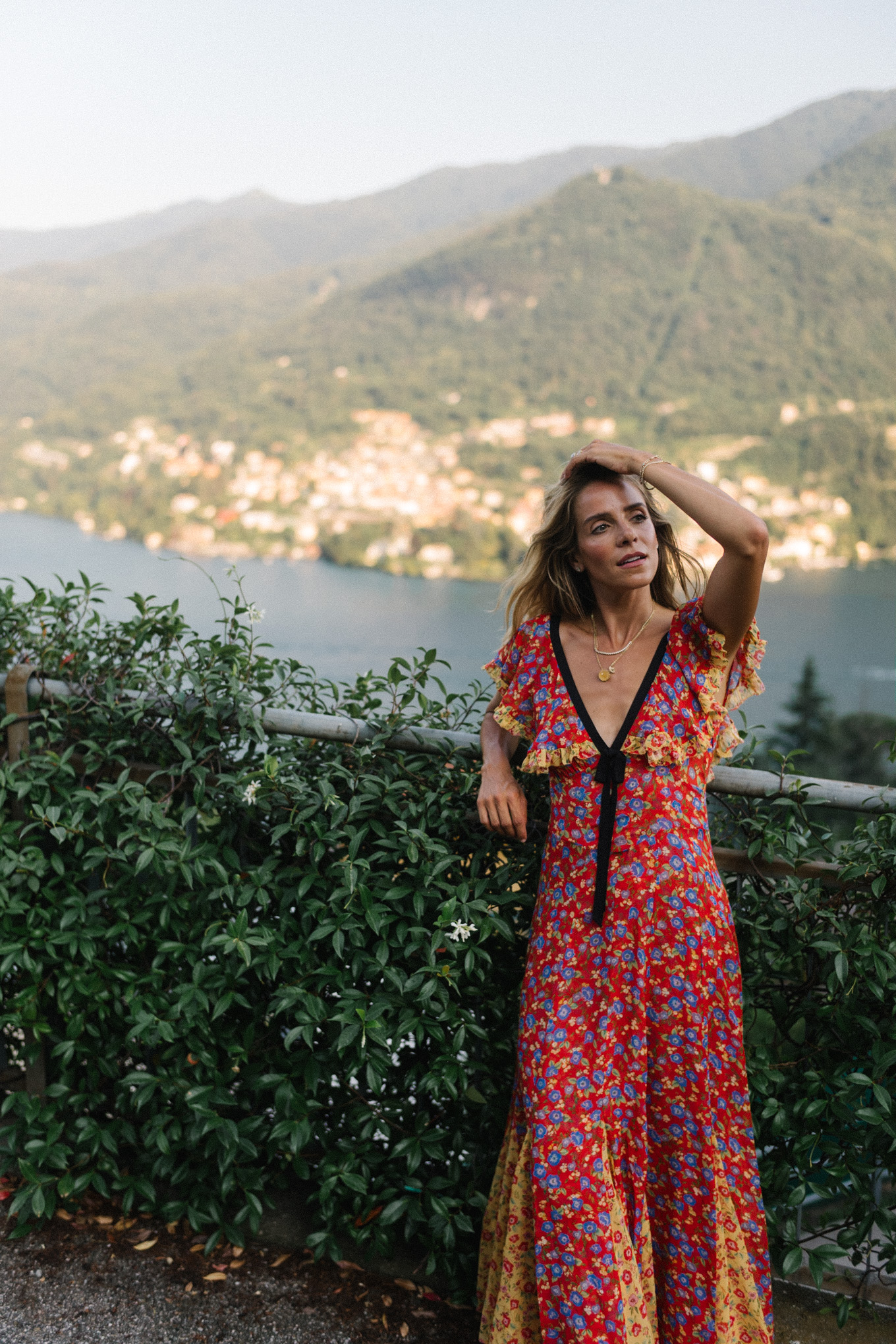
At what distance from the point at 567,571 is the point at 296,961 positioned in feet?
3.22

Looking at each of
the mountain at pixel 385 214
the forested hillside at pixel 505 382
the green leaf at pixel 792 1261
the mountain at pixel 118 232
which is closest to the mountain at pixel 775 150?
the mountain at pixel 385 214

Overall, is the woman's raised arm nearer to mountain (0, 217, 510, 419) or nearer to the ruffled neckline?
the ruffled neckline

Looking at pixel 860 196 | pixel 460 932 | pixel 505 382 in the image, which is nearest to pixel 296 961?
pixel 460 932

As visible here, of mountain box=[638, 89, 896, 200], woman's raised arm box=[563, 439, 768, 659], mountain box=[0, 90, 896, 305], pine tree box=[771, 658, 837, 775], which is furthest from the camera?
mountain box=[0, 90, 896, 305]

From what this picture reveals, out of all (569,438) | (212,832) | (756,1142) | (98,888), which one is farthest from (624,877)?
(569,438)

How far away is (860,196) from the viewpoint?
2251 inches

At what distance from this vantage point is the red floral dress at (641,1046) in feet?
5.45

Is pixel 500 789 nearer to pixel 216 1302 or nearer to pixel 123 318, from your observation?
pixel 216 1302


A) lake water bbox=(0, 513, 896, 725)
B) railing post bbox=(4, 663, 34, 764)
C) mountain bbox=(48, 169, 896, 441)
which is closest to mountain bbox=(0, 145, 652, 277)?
mountain bbox=(48, 169, 896, 441)

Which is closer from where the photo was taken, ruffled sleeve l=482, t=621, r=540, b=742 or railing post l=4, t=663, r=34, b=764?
ruffled sleeve l=482, t=621, r=540, b=742

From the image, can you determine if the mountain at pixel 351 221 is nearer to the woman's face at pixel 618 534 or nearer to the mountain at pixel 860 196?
the mountain at pixel 860 196

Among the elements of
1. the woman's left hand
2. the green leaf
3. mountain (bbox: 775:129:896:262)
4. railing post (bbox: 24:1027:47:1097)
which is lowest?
the green leaf

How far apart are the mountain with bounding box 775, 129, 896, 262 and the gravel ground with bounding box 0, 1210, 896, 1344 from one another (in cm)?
6064

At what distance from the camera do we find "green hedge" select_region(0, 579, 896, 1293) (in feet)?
6.24
